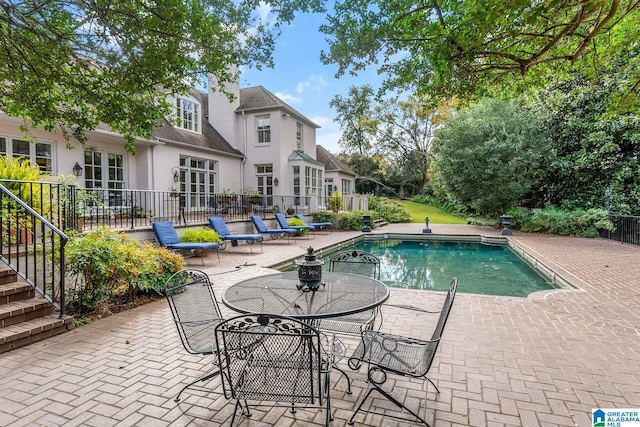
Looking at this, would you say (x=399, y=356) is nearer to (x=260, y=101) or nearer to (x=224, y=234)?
(x=224, y=234)

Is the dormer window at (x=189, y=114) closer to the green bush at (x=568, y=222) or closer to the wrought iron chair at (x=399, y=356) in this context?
the wrought iron chair at (x=399, y=356)

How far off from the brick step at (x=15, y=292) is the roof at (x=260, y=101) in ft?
46.5

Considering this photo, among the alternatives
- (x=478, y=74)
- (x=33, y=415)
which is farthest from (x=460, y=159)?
(x=33, y=415)

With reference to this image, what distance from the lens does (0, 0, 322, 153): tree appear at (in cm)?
442

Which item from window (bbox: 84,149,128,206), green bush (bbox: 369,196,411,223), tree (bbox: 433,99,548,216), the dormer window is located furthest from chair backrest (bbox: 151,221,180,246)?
green bush (bbox: 369,196,411,223)

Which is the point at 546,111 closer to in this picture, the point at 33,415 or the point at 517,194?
the point at 517,194

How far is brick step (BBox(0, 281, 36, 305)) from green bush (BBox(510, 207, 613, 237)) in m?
17.0

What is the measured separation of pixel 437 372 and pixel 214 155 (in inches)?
580

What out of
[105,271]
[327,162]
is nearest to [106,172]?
[105,271]

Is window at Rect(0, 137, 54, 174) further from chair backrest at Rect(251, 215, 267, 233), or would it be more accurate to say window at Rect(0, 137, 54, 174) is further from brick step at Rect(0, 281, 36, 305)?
brick step at Rect(0, 281, 36, 305)

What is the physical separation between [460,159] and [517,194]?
3158 millimetres

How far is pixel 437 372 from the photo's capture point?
3.00 metres

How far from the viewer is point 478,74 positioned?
5090mm

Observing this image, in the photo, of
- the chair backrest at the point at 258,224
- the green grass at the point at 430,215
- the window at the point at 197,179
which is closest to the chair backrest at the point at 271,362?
the chair backrest at the point at 258,224
